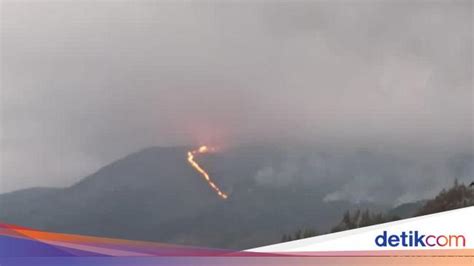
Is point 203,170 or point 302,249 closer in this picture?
point 203,170

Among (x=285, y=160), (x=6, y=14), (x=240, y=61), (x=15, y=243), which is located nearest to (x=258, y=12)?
(x=240, y=61)

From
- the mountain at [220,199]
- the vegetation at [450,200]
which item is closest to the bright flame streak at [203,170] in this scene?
the mountain at [220,199]

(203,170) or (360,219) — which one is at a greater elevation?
(203,170)

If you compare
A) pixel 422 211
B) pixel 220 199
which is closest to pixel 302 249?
pixel 220 199

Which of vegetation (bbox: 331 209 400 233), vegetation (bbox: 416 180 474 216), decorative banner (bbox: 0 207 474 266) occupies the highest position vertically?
vegetation (bbox: 416 180 474 216)

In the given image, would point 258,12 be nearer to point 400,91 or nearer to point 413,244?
point 400,91

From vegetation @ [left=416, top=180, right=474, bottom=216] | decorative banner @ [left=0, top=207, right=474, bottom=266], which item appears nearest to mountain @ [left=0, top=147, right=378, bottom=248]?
decorative banner @ [left=0, top=207, right=474, bottom=266]

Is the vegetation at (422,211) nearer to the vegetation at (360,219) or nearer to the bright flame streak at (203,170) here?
the vegetation at (360,219)

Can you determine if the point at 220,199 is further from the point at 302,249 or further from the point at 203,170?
the point at 302,249

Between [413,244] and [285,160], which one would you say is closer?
[285,160]

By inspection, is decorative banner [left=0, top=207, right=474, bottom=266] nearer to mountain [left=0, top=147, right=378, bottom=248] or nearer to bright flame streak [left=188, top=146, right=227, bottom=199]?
mountain [left=0, top=147, right=378, bottom=248]

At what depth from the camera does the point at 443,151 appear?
2598 mm

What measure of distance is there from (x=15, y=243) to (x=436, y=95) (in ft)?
10.1

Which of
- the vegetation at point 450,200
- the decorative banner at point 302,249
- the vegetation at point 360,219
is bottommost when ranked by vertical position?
the decorative banner at point 302,249
